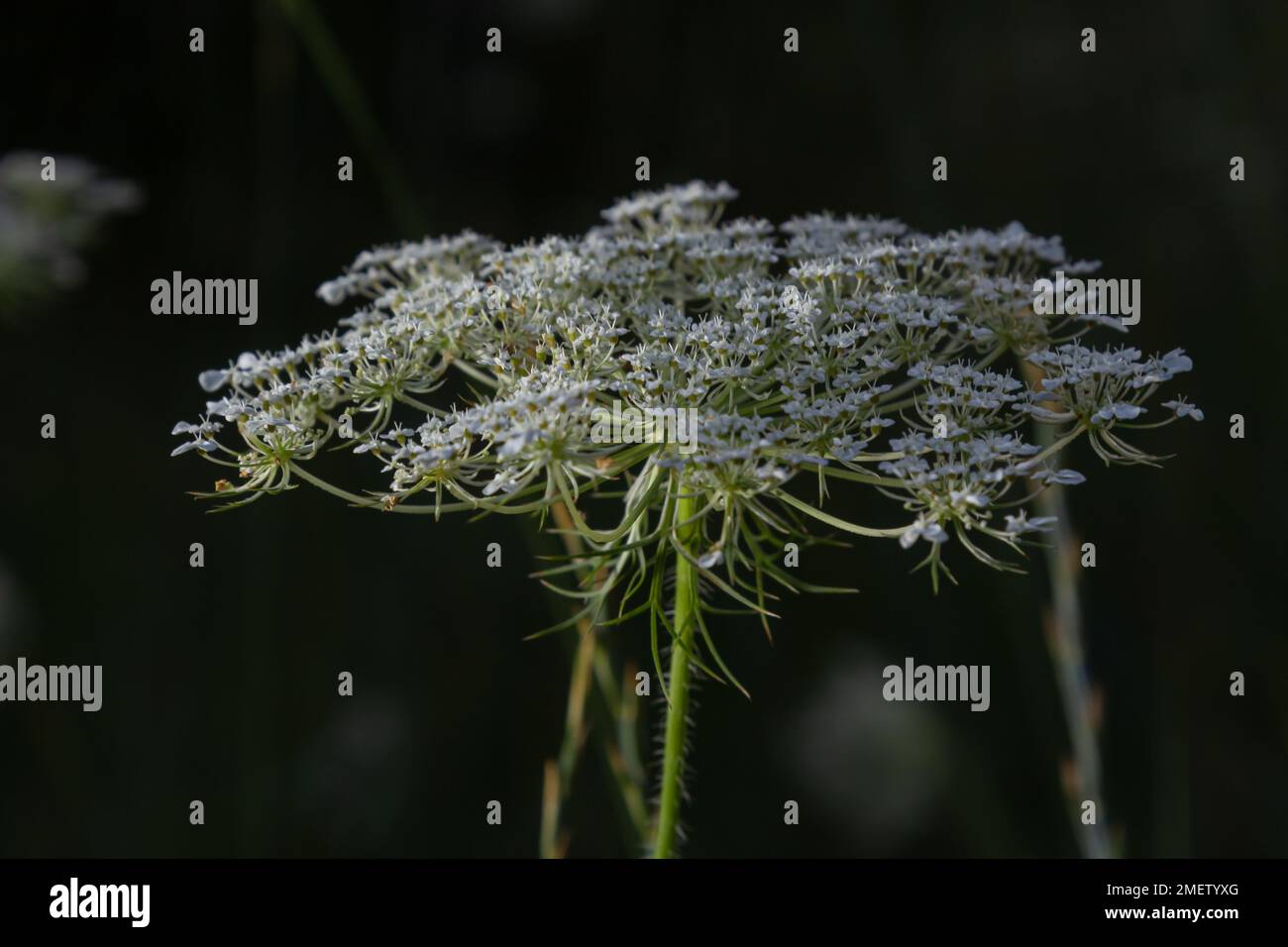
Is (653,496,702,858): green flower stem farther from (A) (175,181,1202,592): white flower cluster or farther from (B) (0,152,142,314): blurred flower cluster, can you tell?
(B) (0,152,142,314): blurred flower cluster

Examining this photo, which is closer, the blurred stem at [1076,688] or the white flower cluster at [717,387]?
the white flower cluster at [717,387]

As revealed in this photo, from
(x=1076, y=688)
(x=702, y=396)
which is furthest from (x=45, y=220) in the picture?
(x=1076, y=688)

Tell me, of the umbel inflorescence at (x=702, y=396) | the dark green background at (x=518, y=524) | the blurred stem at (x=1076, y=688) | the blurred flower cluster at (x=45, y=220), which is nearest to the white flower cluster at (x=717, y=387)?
the umbel inflorescence at (x=702, y=396)

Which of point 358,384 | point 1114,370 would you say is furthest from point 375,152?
point 1114,370

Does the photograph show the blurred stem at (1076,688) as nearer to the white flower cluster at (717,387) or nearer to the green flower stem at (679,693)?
the white flower cluster at (717,387)

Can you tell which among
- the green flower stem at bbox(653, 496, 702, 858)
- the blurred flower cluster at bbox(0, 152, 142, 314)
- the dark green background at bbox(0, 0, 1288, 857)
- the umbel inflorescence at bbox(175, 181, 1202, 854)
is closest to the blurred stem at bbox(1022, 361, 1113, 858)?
the umbel inflorescence at bbox(175, 181, 1202, 854)

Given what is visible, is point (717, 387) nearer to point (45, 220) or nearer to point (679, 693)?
point (679, 693)
